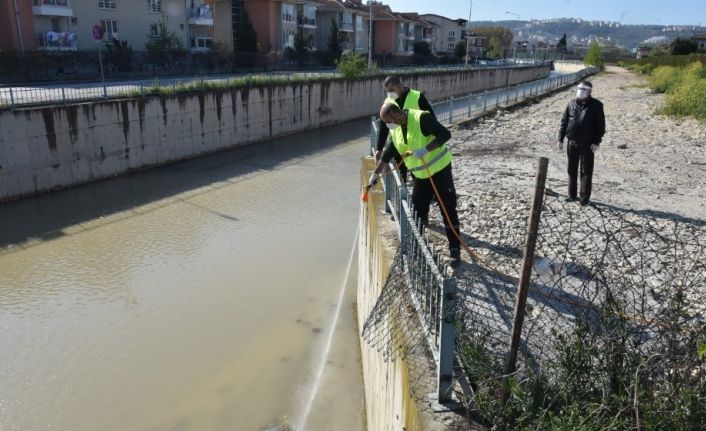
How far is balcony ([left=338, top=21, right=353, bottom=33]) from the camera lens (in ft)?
191

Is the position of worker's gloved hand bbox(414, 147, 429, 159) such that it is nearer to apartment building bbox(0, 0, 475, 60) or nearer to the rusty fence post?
the rusty fence post

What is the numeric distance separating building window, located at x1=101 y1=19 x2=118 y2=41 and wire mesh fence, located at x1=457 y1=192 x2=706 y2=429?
34734mm

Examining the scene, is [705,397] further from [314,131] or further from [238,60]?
[238,60]

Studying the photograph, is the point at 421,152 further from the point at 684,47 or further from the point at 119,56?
the point at 684,47

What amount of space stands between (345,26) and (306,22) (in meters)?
6.53

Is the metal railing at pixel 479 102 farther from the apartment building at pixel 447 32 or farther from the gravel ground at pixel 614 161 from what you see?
the apartment building at pixel 447 32

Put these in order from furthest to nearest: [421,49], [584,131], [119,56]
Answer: [421,49], [119,56], [584,131]

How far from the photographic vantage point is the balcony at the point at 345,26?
58.1 m

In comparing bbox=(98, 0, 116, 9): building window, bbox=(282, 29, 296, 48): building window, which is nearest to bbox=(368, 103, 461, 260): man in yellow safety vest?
bbox=(98, 0, 116, 9): building window

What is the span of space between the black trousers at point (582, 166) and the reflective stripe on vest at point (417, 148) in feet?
9.79

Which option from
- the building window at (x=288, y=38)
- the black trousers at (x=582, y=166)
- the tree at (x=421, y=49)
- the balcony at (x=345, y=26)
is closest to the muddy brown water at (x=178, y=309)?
the black trousers at (x=582, y=166)

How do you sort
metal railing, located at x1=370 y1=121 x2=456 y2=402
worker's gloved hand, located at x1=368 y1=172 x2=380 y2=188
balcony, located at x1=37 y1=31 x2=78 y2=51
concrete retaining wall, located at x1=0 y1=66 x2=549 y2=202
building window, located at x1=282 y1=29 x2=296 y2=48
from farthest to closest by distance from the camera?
building window, located at x1=282 y1=29 x2=296 y2=48 < balcony, located at x1=37 y1=31 x2=78 y2=51 < concrete retaining wall, located at x1=0 y1=66 x2=549 y2=202 < worker's gloved hand, located at x1=368 y1=172 x2=380 y2=188 < metal railing, located at x1=370 y1=121 x2=456 y2=402

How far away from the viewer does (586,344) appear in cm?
348

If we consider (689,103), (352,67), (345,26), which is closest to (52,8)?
(352,67)
